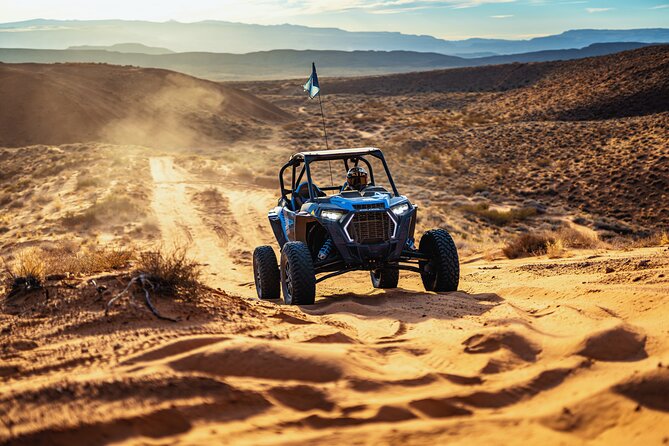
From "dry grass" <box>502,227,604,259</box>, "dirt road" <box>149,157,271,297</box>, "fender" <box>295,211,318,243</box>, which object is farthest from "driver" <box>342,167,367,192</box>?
"dry grass" <box>502,227,604,259</box>

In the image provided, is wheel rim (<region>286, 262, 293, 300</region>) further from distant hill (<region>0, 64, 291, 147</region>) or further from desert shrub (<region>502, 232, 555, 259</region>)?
distant hill (<region>0, 64, 291, 147</region>)

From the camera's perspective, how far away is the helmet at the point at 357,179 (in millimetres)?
10461

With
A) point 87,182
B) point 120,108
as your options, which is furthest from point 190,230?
point 120,108

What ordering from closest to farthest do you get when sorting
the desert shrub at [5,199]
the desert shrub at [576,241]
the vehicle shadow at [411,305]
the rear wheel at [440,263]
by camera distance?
the vehicle shadow at [411,305] < the rear wheel at [440,263] < the desert shrub at [576,241] < the desert shrub at [5,199]

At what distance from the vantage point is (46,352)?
5.38 m

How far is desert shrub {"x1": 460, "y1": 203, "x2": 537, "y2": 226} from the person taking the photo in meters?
23.2

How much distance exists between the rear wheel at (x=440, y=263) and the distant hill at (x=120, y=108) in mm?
36300

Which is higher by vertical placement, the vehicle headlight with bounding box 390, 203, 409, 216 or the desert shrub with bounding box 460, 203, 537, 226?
the vehicle headlight with bounding box 390, 203, 409, 216

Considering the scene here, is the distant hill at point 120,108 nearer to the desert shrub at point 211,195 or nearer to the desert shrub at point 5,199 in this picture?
the desert shrub at point 5,199

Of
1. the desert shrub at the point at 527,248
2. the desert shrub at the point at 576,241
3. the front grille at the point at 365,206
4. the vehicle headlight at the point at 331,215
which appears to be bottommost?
the desert shrub at the point at 576,241

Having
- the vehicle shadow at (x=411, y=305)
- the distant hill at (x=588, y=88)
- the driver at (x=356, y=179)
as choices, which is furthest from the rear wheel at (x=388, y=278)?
the distant hill at (x=588, y=88)

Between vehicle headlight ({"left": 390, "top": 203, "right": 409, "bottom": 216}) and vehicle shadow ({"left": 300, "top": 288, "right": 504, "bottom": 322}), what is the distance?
1187 mm

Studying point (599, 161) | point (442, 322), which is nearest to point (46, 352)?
point (442, 322)

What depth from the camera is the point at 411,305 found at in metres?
8.36
